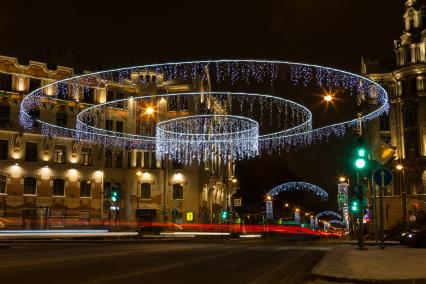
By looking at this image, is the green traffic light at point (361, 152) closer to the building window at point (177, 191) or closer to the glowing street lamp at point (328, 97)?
the glowing street lamp at point (328, 97)

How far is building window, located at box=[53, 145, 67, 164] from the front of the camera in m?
67.6

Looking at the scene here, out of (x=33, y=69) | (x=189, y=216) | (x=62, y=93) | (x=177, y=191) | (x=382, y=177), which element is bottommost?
(x=189, y=216)

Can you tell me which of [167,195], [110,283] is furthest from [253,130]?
[110,283]

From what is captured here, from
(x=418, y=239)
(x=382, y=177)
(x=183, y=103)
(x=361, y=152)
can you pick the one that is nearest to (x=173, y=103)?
(x=183, y=103)

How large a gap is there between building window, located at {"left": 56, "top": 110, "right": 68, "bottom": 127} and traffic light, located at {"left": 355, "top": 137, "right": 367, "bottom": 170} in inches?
1911

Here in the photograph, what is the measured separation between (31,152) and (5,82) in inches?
324

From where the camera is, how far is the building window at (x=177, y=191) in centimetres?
7506

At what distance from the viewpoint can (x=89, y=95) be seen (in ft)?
231

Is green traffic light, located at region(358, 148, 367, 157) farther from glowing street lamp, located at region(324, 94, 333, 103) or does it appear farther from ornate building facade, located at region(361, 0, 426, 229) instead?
ornate building facade, located at region(361, 0, 426, 229)

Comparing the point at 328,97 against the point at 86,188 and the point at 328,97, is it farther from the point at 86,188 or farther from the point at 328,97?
the point at 86,188

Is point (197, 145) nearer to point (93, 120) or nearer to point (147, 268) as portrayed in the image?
point (93, 120)

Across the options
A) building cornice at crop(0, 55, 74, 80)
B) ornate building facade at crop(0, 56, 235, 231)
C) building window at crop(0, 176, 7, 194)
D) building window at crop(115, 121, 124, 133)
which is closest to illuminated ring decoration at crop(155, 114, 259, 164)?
ornate building facade at crop(0, 56, 235, 231)

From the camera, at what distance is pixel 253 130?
60.2 meters

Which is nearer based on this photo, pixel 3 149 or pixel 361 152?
pixel 361 152
